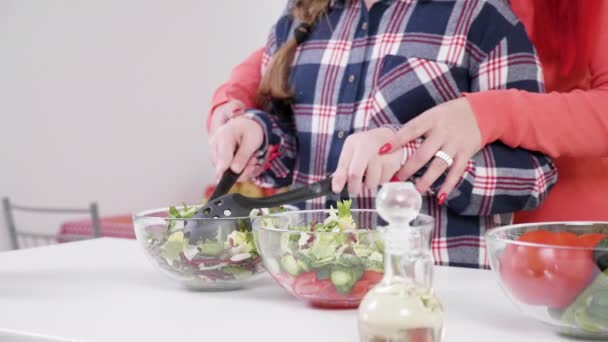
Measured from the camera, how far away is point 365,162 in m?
0.96

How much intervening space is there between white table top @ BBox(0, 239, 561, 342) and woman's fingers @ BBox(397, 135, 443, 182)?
0.14 meters

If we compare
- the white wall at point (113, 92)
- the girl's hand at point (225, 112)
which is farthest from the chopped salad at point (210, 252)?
the white wall at point (113, 92)

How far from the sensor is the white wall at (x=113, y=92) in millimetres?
3398

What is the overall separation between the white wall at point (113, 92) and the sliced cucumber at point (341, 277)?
2854mm

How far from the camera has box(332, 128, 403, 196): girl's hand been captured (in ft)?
3.12

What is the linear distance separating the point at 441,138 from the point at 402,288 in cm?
47

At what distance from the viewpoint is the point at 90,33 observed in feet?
12.0

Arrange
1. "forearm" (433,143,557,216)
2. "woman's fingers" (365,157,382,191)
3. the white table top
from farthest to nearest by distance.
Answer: "forearm" (433,143,557,216)
"woman's fingers" (365,157,382,191)
the white table top

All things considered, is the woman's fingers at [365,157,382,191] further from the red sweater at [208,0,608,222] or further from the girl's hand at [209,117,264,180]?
the girl's hand at [209,117,264,180]

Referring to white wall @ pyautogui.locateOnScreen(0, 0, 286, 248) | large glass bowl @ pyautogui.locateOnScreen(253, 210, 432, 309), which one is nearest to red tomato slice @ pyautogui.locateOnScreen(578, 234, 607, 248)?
large glass bowl @ pyautogui.locateOnScreen(253, 210, 432, 309)

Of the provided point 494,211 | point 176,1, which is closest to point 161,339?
point 494,211

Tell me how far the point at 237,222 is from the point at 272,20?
3.54 meters

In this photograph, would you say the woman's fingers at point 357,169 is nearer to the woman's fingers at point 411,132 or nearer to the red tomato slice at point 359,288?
the woman's fingers at point 411,132

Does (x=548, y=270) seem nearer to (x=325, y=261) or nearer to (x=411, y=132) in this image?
(x=325, y=261)
